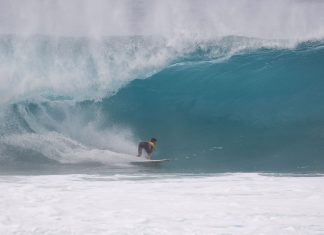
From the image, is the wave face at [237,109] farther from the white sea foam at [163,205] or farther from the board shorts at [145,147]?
the white sea foam at [163,205]

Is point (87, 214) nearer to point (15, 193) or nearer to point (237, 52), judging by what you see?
point (15, 193)

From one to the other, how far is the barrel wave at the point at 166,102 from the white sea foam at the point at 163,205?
2436 mm

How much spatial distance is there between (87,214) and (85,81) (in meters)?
11.2

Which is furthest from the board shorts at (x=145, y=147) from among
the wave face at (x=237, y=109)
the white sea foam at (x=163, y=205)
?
the white sea foam at (x=163, y=205)

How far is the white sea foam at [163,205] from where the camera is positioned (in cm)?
443

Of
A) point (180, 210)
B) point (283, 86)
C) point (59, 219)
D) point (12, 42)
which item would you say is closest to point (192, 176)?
point (180, 210)

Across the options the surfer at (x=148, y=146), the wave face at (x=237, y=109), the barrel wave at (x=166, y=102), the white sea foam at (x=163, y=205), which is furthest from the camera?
the wave face at (x=237, y=109)

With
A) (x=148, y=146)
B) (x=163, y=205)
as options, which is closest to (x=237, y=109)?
(x=148, y=146)

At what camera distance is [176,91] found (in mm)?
15305

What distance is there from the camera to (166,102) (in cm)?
1494

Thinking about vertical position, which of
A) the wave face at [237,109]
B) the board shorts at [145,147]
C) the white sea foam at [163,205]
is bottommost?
the white sea foam at [163,205]

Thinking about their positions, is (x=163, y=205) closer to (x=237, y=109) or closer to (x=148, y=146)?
(x=148, y=146)

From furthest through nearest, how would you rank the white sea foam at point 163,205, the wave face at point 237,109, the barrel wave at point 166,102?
the wave face at point 237,109 → the barrel wave at point 166,102 → the white sea foam at point 163,205

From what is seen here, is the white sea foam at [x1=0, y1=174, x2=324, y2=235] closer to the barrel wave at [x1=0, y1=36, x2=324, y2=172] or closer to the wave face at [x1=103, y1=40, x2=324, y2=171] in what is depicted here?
the barrel wave at [x1=0, y1=36, x2=324, y2=172]
